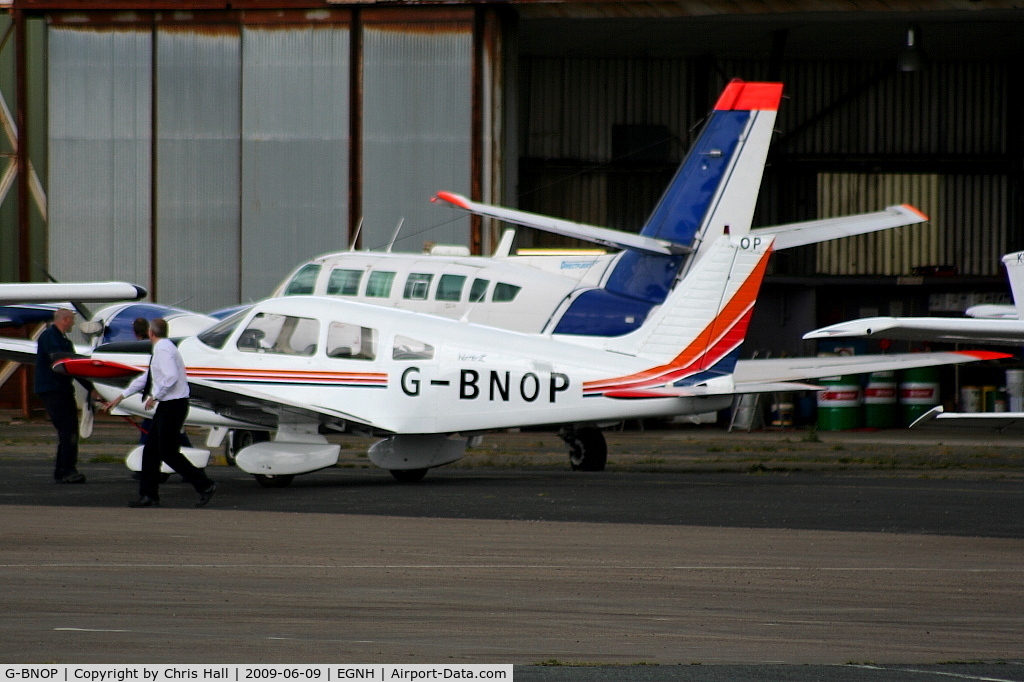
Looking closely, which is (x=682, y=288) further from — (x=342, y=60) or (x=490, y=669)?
(x=342, y=60)

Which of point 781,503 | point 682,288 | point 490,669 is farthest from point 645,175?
point 490,669

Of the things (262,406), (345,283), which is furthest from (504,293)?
(262,406)

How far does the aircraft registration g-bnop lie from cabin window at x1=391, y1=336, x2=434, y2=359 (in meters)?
0.01

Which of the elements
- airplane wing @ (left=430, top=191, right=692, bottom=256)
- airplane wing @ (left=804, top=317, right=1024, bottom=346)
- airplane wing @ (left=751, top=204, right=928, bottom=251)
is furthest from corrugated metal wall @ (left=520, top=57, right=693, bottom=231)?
airplane wing @ (left=804, top=317, right=1024, bottom=346)

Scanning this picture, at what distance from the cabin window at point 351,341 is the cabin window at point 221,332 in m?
1.14

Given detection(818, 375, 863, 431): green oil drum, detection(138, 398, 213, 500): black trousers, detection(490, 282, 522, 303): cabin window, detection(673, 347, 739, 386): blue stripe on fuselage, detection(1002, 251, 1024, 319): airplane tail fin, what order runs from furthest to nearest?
detection(818, 375, 863, 431): green oil drum → detection(490, 282, 522, 303): cabin window → detection(673, 347, 739, 386): blue stripe on fuselage → detection(1002, 251, 1024, 319): airplane tail fin → detection(138, 398, 213, 500): black trousers

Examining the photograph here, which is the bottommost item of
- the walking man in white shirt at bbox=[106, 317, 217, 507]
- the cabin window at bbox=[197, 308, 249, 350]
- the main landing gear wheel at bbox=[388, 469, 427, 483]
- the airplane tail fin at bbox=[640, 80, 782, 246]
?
the main landing gear wheel at bbox=[388, 469, 427, 483]

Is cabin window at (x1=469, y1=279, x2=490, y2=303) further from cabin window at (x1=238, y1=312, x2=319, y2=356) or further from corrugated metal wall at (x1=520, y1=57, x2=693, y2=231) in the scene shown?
corrugated metal wall at (x1=520, y1=57, x2=693, y2=231)

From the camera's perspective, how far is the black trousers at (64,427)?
14914 mm

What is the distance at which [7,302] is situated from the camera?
10.9 m

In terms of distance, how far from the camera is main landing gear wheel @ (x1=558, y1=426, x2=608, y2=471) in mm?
17109

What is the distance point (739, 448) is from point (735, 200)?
3.79 m

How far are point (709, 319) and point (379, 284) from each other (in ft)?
24.4

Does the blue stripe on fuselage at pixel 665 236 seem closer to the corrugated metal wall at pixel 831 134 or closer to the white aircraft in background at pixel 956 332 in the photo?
the white aircraft in background at pixel 956 332
